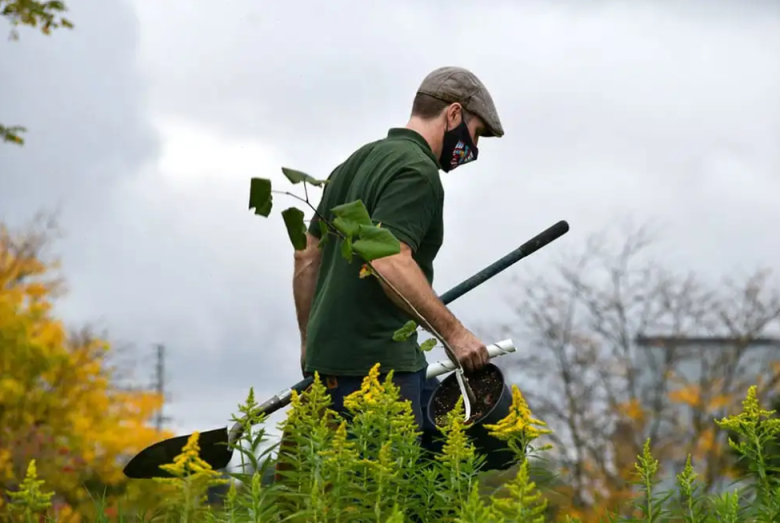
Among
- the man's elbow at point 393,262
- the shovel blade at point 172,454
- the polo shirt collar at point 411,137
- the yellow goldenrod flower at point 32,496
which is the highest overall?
the polo shirt collar at point 411,137

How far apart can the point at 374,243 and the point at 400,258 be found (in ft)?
3.69

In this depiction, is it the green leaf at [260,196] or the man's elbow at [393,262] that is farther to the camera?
the man's elbow at [393,262]

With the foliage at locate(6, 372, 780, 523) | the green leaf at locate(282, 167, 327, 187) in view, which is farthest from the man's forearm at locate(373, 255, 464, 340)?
the green leaf at locate(282, 167, 327, 187)

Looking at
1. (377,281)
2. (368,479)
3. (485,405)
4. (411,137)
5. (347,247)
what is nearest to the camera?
(368,479)

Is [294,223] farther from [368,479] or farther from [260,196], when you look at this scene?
[368,479]

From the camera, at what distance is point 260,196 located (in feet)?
9.30

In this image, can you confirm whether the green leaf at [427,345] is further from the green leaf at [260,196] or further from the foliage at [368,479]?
the green leaf at [260,196]

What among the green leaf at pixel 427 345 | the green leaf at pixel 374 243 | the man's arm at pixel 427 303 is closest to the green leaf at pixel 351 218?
the green leaf at pixel 374 243

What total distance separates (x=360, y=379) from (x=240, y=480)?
1711 mm

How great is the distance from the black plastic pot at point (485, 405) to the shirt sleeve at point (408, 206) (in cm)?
53

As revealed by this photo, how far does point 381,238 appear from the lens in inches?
110

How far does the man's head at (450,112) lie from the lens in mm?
4527

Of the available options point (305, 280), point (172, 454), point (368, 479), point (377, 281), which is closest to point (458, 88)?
point (377, 281)

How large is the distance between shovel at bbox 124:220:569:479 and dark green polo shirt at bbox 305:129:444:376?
0.63 feet
